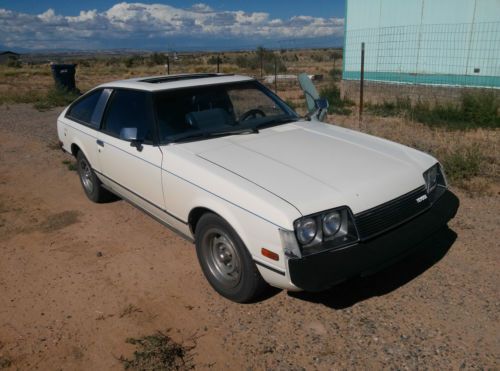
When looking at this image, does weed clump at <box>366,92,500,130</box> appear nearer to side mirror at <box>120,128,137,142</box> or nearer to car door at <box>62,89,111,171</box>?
car door at <box>62,89,111,171</box>

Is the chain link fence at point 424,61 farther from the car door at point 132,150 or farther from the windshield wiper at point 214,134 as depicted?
the car door at point 132,150

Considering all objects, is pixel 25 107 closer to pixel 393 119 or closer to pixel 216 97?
pixel 393 119

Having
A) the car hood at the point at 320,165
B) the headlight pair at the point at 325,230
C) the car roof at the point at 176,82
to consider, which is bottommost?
the headlight pair at the point at 325,230

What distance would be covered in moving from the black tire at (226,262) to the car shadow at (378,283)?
461 mm

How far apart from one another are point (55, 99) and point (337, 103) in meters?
9.87

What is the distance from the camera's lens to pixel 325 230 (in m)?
2.67

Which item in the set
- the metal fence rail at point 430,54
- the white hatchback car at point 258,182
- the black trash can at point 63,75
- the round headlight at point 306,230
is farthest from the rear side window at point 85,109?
the black trash can at point 63,75

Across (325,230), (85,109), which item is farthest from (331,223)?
(85,109)

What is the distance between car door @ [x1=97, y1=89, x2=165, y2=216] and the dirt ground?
22.4 inches

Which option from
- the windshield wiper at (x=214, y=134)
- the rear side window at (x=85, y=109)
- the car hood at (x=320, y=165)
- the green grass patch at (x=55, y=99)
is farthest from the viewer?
the green grass patch at (x=55, y=99)

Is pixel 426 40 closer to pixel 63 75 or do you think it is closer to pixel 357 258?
pixel 357 258

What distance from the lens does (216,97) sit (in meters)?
4.13

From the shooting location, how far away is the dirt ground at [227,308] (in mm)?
2688

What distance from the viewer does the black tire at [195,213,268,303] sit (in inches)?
115
